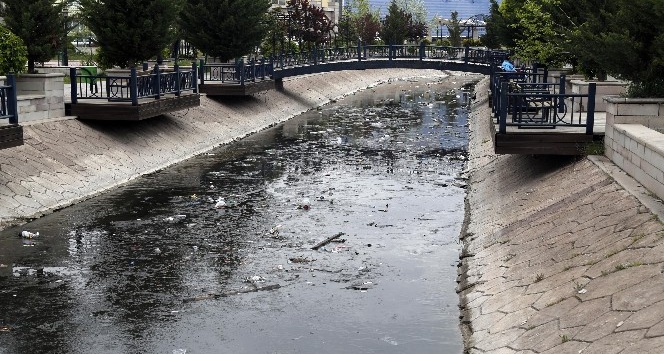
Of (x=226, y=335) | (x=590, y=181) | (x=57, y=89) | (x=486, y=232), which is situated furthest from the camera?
(x=57, y=89)

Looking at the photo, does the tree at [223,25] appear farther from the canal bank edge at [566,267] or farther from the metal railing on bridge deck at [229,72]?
the canal bank edge at [566,267]

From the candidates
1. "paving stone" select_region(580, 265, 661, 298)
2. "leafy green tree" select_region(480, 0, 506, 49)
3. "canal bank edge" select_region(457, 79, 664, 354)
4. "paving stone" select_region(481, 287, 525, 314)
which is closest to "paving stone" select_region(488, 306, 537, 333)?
"canal bank edge" select_region(457, 79, 664, 354)

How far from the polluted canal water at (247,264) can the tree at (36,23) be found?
656 centimetres

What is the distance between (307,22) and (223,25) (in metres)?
27.4

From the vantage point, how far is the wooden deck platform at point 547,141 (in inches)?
734

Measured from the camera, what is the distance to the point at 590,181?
16266 mm

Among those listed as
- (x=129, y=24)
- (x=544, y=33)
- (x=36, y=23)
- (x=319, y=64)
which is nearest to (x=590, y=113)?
(x=544, y=33)

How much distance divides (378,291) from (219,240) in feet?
15.5

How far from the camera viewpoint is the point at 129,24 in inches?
1323

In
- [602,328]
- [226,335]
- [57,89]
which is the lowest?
[226,335]

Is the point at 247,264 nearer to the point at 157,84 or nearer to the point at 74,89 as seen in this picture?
the point at 74,89

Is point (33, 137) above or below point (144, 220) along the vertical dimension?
above

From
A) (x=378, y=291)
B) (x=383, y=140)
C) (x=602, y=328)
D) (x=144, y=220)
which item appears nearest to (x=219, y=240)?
(x=144, y=220)

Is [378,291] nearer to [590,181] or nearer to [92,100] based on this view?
[590,181]
